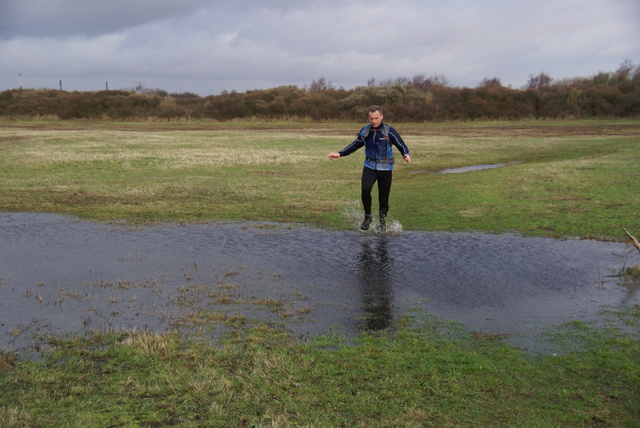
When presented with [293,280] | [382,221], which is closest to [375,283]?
[293,280]

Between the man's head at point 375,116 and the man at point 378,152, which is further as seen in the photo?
the man at point 378,152

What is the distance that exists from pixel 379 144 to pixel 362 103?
66.1 metres

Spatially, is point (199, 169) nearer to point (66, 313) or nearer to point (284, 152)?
point (284, 152)

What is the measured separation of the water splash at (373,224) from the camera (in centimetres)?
1173

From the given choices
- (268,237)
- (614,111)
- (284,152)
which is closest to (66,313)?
(268,237)

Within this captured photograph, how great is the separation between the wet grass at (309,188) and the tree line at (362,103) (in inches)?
1627

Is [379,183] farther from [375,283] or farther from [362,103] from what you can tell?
[362,103]

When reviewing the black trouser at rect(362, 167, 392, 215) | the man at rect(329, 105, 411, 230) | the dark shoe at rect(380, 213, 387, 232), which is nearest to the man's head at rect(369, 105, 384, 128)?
the man at rect(329, 105, 411, 230)

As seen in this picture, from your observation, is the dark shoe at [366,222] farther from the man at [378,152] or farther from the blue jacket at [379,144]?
the blue jacket at [379,144]

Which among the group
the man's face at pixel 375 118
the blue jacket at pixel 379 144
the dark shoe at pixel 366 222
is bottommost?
the dark shoe at pixel 366 222

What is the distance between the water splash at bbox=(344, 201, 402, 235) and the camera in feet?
38.5

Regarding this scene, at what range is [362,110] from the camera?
71.7 metres

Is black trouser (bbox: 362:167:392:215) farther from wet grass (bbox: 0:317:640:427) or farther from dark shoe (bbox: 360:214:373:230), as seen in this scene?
wet grass (bbox: 0:317:640:427)

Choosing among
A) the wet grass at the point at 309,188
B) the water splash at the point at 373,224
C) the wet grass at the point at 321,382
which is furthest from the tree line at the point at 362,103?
the wet grass at the point at 321,382
